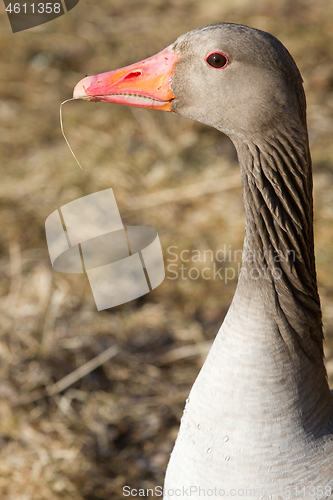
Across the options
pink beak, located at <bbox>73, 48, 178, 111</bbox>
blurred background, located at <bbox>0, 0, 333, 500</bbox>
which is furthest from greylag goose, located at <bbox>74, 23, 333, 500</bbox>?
blurred background, located at <bbox>0, 0, 333, 500</bbox>

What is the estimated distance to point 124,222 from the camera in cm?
416

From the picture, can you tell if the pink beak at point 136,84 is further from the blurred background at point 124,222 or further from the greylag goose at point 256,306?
the blurred background at point 124,222

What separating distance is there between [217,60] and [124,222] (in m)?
2.63

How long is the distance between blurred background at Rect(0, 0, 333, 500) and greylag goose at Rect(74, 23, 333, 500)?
48.1 inches

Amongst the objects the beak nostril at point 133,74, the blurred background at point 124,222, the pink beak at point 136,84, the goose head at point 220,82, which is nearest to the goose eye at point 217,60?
the goose head at point 220,82

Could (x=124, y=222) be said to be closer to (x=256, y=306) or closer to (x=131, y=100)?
(x=131, y=100)

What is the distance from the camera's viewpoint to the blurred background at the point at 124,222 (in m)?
2.83

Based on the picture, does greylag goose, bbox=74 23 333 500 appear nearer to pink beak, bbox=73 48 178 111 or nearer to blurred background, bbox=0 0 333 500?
pink beak, bbox=73 48 178 111

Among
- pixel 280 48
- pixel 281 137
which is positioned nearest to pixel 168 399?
pixel 281 137

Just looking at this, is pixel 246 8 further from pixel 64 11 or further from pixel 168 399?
pixel 168 399

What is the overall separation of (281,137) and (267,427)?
0.94 metres

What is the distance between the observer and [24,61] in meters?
5.71

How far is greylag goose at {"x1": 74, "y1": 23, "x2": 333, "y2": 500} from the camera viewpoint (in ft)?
5.32

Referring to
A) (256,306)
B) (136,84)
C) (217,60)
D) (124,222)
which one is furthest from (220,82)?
(124,222)
